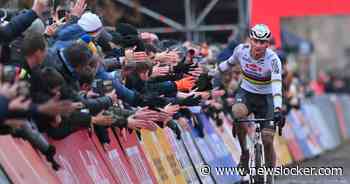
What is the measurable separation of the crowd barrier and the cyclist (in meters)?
0.79

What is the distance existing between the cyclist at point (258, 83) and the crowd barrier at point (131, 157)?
79cm

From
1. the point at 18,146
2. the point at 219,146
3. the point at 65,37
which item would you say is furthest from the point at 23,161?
the point at 219,146

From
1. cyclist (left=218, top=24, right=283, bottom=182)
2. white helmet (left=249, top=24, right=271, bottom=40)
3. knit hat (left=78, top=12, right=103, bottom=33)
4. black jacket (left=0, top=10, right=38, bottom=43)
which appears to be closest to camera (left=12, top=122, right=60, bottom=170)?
black jacket (left=0, top=10, right=38, bottom=43)

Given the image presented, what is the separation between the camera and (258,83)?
48.0 feet

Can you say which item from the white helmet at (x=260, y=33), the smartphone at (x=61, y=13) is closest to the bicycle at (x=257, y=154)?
the white helmet at (x=260, y=33)

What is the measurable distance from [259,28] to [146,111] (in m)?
3.75

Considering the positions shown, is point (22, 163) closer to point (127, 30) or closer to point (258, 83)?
point (127, 30)

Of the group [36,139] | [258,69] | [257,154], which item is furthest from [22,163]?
[258,69]

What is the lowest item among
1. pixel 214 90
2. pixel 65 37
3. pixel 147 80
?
pixel 214 90

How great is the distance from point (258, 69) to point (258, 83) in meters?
0.29

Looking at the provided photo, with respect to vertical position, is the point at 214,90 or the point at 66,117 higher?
the point at 66,117

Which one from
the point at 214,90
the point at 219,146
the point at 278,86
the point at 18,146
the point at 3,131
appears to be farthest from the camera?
the point at 219,146

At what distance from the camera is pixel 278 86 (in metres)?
13.6

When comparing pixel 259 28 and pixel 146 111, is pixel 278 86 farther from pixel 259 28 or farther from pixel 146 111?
pixel 146 111
